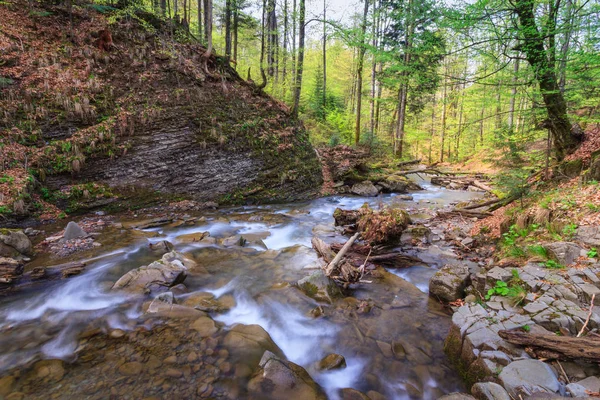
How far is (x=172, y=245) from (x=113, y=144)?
14.8 feet

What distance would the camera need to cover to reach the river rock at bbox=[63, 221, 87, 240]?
639cm

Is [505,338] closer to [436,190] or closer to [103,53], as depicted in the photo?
[436,190]

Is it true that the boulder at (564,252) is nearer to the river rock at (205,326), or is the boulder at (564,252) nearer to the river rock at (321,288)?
the river rock at (321,288)

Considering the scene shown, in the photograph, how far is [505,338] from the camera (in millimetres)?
2832

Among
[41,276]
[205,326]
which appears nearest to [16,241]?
[41,276]

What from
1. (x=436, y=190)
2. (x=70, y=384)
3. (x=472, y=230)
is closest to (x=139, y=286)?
(x=70, y=384)

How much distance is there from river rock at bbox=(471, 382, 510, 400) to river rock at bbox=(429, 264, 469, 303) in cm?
220

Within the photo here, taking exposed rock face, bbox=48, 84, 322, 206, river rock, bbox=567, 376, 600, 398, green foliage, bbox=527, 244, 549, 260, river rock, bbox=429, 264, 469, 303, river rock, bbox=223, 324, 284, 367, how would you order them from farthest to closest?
exposed rock face, bbox=48, 84, 322, 206 < river rock, bbox=429, 264, 469, 303 < green foliage, bbox=527, 244, 549, 260 < river rock, bbox=223, 324, 284, 367 < river rock, bbox=567, 376, 600, 398

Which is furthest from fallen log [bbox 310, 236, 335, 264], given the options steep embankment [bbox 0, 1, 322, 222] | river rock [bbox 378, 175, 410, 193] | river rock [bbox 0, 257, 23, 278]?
river rock [bbox 378, 175, 410, 193]

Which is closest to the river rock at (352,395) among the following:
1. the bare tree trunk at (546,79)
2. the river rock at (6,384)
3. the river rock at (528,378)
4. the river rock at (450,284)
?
the river rock at (528,378)

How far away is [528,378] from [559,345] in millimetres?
502

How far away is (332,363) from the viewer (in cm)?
353

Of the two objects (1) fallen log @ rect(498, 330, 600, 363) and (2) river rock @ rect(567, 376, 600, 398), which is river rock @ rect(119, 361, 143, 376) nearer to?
(1) fallen log @ rect(498, 330, 600, 363)

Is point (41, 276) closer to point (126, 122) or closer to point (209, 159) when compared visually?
point (126, 122)
